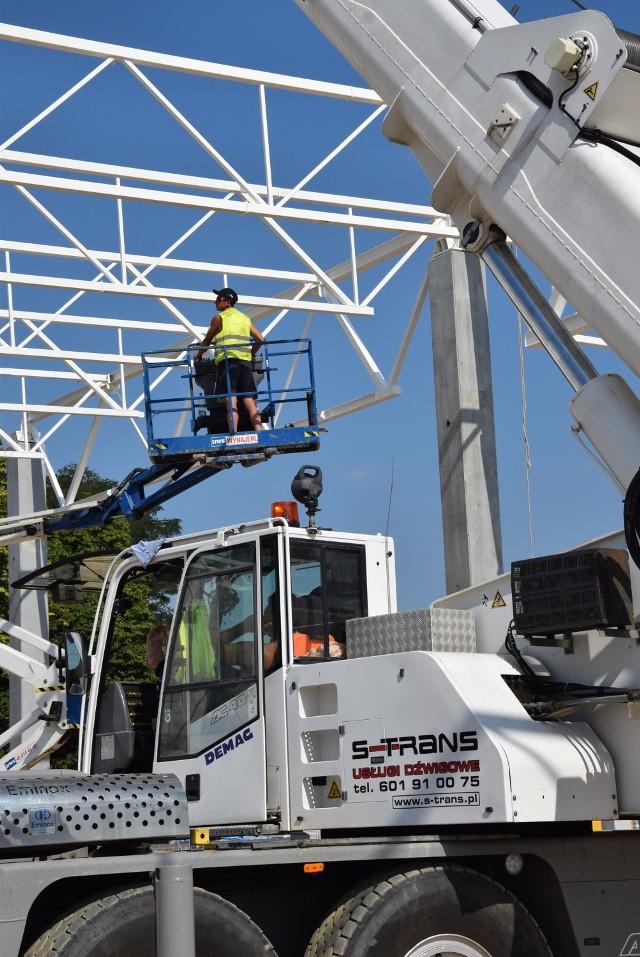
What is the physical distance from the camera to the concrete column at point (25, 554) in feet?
86.0

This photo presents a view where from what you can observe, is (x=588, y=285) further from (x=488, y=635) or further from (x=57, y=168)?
(x=57, y=168)

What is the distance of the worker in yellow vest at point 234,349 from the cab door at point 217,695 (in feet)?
15.3

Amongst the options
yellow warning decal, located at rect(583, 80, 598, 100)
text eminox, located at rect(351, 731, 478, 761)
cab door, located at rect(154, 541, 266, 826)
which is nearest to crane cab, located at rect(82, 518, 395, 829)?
cab door, located at rect(154, 541, 266, 826)

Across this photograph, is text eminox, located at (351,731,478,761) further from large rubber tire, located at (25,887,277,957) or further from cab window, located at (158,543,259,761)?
large rubber tire, located at (25,887,277,957)

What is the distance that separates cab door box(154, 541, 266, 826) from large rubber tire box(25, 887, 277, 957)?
978 mm

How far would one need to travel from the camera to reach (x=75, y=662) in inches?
390

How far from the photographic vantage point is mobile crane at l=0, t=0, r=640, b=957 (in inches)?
307

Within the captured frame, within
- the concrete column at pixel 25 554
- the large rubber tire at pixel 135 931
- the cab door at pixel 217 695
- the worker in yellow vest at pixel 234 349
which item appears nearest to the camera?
the large rubber tire at pixel 135 931

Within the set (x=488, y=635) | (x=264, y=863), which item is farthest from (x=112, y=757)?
(x=488, y=635)

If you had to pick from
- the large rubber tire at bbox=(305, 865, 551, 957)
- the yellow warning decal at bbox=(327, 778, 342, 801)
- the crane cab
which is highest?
the crane cab

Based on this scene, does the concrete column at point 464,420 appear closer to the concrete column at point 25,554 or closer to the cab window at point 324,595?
the cab window at point 324,595

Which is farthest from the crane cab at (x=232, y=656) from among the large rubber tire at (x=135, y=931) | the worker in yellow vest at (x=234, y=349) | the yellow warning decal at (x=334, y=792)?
the worker in yellow vest at (x=234, y=349)

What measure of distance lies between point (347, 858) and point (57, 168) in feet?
34.9

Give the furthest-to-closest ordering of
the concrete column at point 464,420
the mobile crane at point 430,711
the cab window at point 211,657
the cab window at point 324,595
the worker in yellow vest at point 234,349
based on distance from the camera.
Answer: the concrete column at point 464,420, the worker in yellow vest at point 234,349, the cab window at point 324,595, the cab window at point 211,657, the mobile crane at point 430,711
